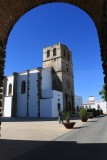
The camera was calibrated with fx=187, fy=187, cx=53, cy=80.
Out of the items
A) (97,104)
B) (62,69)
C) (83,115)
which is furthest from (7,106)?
(97,104)

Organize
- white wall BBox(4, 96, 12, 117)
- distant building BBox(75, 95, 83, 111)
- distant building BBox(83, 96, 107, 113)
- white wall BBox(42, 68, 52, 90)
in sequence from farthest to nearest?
distant building BBox(83, 96, 107, 113) → distant building BBox(75, 95, 83, 111) → white wall BBox(42, 68, 52, 90) → white wall BBox(4, 96, 12, 117)

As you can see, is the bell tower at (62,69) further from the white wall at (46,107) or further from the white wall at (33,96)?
A: the white wall at (46,107)

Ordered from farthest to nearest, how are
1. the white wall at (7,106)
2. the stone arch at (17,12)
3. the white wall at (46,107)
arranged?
1. the white wall at (7,106)
2. the white wall at (46,107)
3. the stone arch at (17,12)

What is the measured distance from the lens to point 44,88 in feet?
139

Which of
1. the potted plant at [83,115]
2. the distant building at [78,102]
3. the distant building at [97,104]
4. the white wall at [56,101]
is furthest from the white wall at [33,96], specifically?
the distant building at [97,104]

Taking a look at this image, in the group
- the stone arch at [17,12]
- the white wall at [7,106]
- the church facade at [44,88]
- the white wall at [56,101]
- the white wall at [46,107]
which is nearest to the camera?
the stone arch at [17,12]

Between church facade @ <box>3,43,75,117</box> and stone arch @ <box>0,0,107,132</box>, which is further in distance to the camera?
church facade @ <box>3,43,75,117</box>

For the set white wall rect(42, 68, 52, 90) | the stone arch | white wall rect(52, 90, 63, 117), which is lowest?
white wall rect(52, 90, 63, 117)

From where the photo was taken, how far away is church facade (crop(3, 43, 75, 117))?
38.9 metres

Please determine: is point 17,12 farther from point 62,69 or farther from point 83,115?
point 62,69

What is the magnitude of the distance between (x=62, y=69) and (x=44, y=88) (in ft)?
22.0

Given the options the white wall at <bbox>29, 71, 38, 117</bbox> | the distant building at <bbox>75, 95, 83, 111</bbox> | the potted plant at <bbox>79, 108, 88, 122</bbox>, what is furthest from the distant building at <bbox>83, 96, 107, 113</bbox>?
the potted plant at <bbox>79, 108, 88, 122</bbox>

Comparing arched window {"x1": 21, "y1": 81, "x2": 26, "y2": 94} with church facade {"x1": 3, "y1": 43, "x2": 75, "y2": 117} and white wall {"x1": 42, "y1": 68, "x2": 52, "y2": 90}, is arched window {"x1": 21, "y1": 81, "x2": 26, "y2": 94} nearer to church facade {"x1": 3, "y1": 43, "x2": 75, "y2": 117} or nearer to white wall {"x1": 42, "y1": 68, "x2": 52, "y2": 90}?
church facade {"x1": 3, "y1": 43, "x2": 75, "y2": 117}

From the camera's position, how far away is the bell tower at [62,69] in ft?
146
